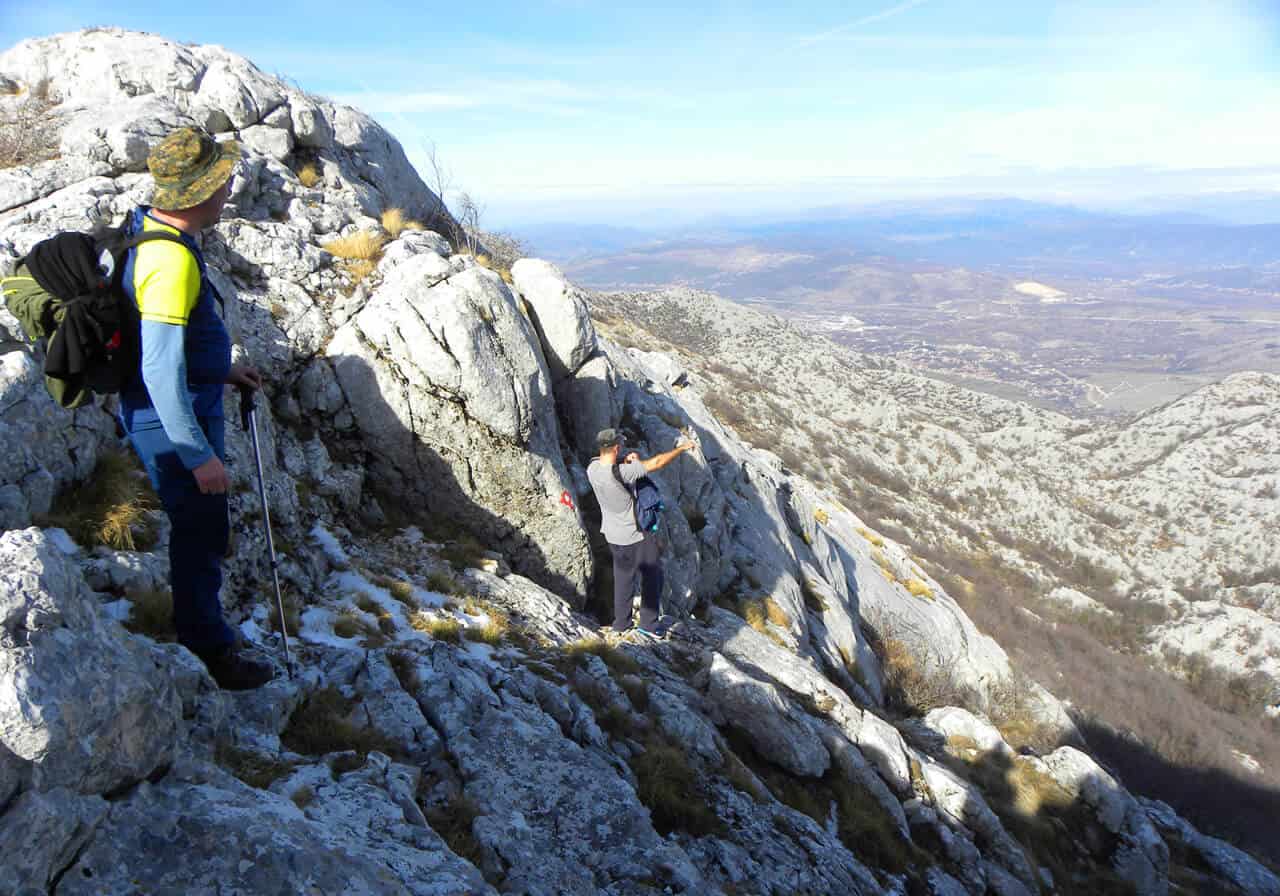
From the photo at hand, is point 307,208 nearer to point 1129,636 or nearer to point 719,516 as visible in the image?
point 719,516

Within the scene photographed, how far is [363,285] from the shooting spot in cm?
1402

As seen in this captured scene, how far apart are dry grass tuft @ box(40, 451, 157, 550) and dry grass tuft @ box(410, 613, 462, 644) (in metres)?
3.48

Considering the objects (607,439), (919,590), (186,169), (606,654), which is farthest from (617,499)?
(919,590)

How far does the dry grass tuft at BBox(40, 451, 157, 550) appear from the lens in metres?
6.89

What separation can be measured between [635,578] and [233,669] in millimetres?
7581

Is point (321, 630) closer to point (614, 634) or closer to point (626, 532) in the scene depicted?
point (626, 532)

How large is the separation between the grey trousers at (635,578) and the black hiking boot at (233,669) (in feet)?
21.7

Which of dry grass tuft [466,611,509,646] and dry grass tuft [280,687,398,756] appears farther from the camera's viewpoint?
dry grass tuft [466,611,509,646]

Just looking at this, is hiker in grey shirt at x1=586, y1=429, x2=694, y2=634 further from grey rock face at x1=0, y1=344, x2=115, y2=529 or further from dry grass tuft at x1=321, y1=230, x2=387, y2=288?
dry grass tuft at x1=321, y1=230, x2=387, y2=288

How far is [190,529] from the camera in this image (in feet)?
16.9

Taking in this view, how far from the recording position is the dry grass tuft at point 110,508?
689cm

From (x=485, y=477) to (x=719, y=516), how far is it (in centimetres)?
878

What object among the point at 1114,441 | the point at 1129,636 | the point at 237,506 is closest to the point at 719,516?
the point at 237,506

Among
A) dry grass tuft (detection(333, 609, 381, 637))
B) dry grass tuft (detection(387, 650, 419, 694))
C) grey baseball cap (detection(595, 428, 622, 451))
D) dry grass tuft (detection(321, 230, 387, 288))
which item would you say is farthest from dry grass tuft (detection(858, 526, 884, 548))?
dry grass tuft (detection(387, 650, 419, 694))
